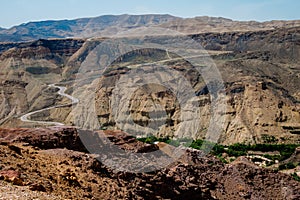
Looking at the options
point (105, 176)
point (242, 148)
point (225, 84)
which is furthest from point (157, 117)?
point (105, 176)

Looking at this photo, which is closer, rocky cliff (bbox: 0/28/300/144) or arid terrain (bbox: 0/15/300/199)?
arid terrain (bbox: 0/15/300/199)

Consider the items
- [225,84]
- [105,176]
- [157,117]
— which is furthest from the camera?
[157,117]

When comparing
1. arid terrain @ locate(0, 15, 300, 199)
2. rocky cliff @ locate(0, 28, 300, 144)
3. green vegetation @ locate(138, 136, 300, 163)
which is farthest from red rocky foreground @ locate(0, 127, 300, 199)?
rocky cliff @ locate(0, 28, 300, 144)

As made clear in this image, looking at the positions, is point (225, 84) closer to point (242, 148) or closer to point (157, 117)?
point (157, 117)

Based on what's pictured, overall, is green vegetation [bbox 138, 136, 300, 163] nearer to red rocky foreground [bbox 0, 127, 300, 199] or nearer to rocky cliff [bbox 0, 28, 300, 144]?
rocky cliff [bbox 0, 28, 300, 144]

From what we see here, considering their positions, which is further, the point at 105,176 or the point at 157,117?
the point at 157,117

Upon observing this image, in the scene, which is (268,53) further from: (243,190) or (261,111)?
(243,190)

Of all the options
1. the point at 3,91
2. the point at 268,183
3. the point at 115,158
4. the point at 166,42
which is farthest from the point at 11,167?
the point at 166,42
